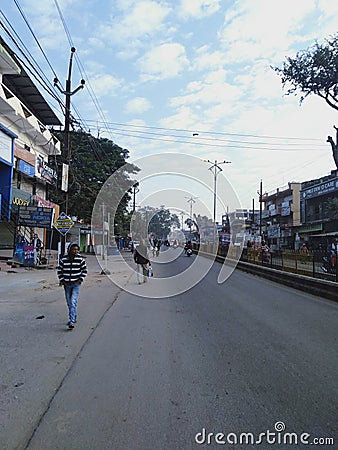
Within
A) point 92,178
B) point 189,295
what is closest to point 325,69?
point 189,295

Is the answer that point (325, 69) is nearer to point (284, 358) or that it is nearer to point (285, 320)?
point (285, 320)

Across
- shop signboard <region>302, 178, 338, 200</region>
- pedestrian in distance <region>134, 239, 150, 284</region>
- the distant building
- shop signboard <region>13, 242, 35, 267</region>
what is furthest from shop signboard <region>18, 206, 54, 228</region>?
shop signboard <region>302, 178, 338, 200</region>

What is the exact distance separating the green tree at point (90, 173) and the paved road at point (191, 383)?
30.2 meters

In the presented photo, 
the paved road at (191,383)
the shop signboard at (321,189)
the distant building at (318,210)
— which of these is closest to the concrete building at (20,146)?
the paved road at (191,383)

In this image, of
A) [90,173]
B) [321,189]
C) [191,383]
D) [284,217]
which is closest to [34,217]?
[90,173]

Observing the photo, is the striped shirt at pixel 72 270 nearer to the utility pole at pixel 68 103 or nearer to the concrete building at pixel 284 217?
the utility pole at pixel 68 103

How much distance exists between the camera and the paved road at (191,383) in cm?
367

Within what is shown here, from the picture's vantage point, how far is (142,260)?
16.6 meters

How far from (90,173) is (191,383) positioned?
3708 cm

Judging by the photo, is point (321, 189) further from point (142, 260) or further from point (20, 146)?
point (142, 260)

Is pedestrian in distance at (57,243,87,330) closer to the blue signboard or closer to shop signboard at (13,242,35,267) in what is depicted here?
shop signboard at (13,242,35,267)

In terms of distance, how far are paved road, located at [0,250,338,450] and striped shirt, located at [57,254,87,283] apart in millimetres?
1006

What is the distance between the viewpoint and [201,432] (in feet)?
12.1

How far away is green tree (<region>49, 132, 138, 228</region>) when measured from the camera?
1524 inches
